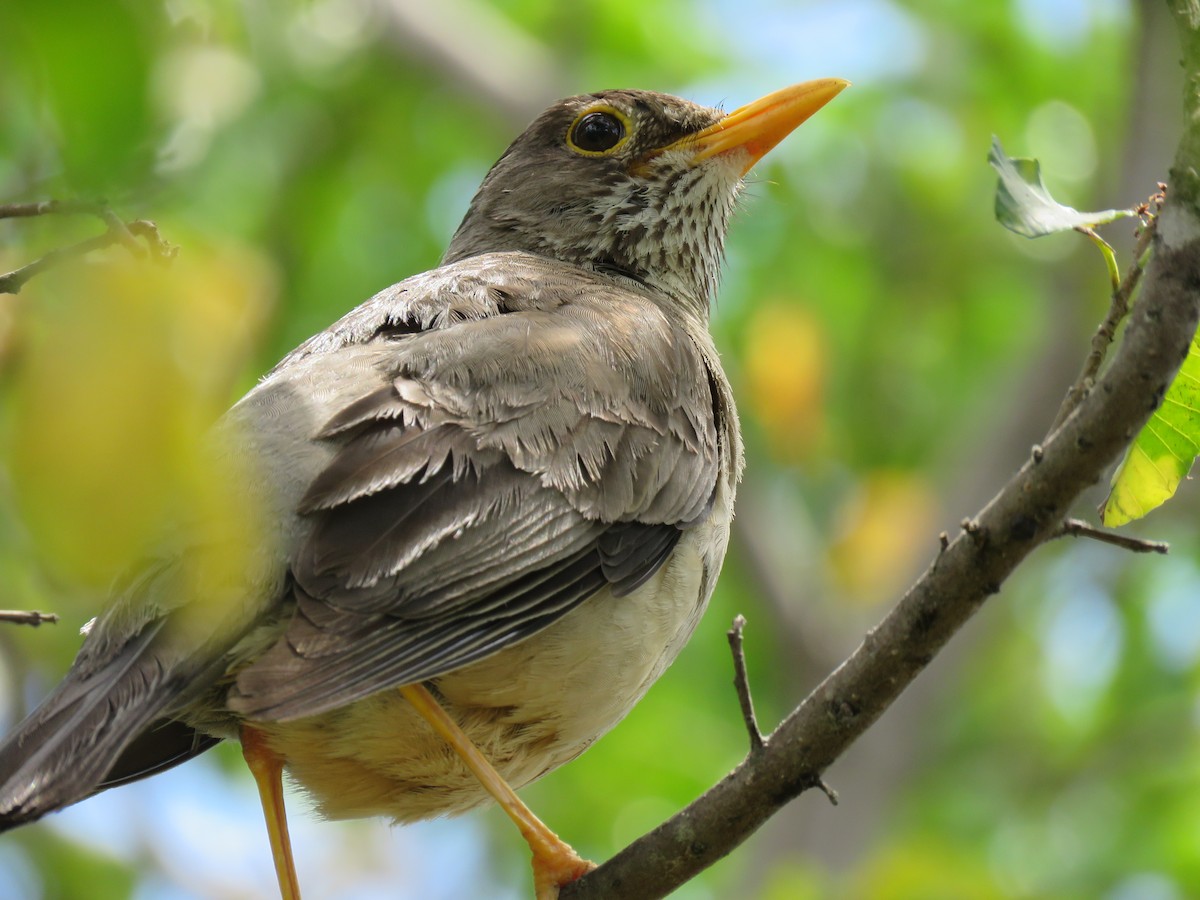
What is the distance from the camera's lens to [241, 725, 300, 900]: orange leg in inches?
159

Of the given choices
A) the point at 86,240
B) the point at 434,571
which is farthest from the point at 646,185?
the point at 86,240

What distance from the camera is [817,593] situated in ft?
34.9

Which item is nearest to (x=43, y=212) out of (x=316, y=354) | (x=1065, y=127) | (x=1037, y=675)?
(x=316, y=354)

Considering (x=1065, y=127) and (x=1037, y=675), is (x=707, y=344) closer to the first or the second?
(x=1065, y=127)

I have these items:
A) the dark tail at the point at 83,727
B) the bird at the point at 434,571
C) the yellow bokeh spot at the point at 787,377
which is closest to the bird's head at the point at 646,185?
the bird at the point at 434,571

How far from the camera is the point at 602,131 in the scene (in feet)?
18.5

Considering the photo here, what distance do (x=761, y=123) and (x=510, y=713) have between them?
2616 mm

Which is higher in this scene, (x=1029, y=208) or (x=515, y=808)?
(x=1029, y=208)

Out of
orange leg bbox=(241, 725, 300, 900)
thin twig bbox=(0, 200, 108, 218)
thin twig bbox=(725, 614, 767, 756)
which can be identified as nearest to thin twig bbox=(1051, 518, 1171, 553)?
thin twig bbox=(725, 614, 767, 756)

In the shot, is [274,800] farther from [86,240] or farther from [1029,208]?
[1029,208]

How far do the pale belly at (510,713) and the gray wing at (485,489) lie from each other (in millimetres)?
141

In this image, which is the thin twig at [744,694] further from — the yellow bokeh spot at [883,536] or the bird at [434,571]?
the yellow bokeh spot at [883,536]

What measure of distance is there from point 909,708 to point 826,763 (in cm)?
705

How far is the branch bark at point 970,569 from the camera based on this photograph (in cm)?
280
